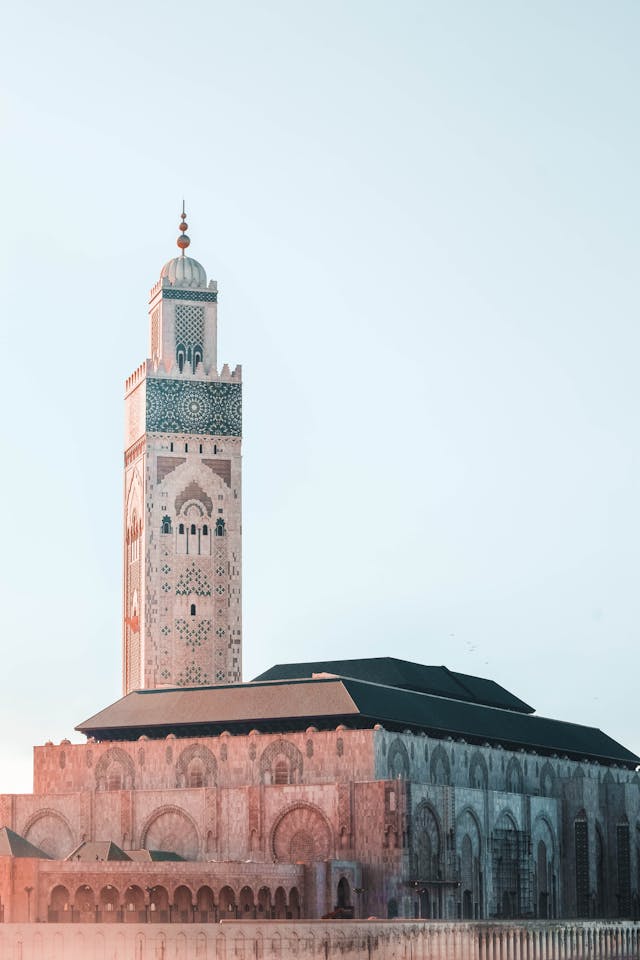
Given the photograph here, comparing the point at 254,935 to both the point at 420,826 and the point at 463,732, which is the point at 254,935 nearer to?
the point at 420,826

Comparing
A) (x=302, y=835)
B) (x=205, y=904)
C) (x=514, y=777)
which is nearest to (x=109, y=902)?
(x=205, y=904)

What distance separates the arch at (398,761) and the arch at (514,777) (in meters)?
13.9

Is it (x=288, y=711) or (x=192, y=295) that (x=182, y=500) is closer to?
(x=192, y=295)

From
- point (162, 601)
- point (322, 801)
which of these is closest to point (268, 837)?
point (322, 801)

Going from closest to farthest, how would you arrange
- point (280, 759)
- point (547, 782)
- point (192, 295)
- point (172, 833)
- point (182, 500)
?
point (280, 759), point (172, 833), point (547, 782), point (182, 500), point (192, 295)

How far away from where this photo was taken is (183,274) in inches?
5546

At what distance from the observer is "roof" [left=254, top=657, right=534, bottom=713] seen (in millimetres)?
126688

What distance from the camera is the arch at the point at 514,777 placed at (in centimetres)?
12744

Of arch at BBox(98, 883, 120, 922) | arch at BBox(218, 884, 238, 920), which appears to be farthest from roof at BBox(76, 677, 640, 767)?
arch at BBox(98, 883, 120, 922)

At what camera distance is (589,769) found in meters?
140

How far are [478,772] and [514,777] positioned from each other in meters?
5.26

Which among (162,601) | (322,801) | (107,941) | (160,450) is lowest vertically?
(107,941)

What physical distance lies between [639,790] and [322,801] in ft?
112

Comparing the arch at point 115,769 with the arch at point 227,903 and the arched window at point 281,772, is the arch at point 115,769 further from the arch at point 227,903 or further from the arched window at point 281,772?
the arch at point 227,903
